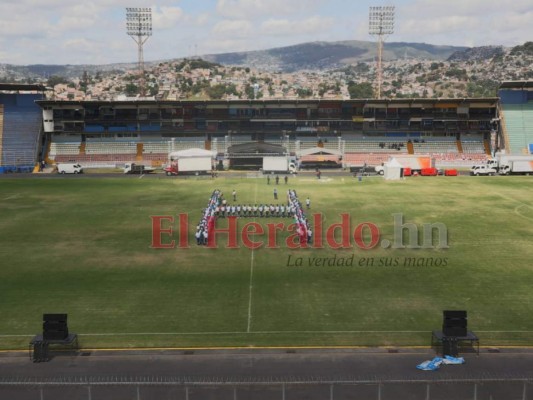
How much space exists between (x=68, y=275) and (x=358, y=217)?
22538 mm

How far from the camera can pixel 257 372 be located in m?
17.8

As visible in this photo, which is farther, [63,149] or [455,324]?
[63,149]

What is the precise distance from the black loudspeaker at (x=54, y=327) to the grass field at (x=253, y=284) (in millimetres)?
1281

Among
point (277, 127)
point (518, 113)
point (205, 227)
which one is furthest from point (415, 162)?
point (205, 227)

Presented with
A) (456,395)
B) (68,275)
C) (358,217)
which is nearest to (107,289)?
(68,275)

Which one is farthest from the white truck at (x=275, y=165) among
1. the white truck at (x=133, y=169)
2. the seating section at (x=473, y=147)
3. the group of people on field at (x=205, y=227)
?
the group of people on field at (x=205, y=227)

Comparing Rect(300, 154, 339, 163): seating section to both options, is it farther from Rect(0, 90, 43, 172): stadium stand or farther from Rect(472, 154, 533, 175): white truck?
Rect(0, 90, 43, 172): stadium stand

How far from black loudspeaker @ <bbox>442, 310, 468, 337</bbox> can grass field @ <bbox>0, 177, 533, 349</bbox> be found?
4.86 ft

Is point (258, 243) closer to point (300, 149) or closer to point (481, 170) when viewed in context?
point (481, 170)

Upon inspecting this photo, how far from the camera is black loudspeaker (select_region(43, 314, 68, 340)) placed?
62.6 ft

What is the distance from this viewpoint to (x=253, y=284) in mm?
26656

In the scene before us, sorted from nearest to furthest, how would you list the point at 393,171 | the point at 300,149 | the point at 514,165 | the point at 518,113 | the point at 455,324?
the point at 455,324
the point at 393,171
the point at 514,165
the point at 518,113
the point at 300,149

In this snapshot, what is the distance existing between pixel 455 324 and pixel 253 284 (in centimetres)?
1040

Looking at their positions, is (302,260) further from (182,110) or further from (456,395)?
(182,110)
